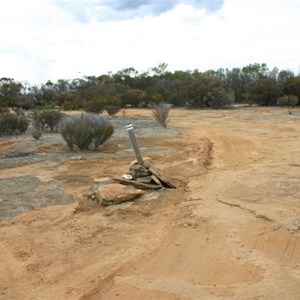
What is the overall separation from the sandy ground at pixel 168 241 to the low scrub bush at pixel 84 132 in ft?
13.7

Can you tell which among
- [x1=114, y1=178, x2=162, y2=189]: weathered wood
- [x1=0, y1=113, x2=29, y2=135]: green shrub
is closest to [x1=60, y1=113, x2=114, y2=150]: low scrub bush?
[x1=114, y1=178, x2=162, y2=189]: weathered wood

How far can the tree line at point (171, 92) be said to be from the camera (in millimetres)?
40750

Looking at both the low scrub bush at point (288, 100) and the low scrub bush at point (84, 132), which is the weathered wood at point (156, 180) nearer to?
the low scrub bush at point (84, 132)

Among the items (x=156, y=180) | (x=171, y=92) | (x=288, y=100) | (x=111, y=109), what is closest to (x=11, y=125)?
(x=111, y=109)

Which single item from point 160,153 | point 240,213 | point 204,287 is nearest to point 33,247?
point 204,287

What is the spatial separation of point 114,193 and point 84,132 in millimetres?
7148

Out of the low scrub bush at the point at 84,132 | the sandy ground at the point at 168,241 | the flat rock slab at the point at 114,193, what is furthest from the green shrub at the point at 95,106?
the flat rock slab at the point at 114,193

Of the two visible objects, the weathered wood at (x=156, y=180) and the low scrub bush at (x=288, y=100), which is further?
the low scrub bush at (x=288, y=100)

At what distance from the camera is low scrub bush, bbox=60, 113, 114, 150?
1491 cm

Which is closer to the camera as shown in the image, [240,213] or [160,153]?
Result: [240,213]

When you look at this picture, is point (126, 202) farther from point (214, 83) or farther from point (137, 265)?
point (214, 83)

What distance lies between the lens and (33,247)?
6.13 metres

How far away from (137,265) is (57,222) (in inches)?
85.8

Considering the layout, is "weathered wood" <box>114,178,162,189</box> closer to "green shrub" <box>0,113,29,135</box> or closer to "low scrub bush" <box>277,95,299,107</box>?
"green shrub" <box>0,113,29,135</box>
